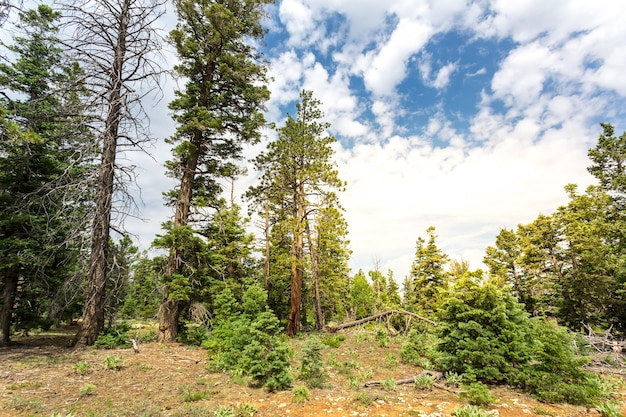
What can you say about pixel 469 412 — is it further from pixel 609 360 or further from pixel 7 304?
pixel 7 304

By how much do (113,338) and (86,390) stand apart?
4652 mm

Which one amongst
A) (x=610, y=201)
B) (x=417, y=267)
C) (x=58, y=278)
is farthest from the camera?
(x=417, y=267)

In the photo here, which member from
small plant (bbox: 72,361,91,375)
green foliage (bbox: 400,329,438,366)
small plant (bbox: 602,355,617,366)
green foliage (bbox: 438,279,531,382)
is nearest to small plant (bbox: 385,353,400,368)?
green foliage (bbox: 400,329,438,366)

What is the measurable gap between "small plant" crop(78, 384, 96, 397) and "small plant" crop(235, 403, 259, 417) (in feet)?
10.4

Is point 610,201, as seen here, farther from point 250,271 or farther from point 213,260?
point 213,260

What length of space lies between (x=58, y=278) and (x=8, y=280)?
147 centimetres

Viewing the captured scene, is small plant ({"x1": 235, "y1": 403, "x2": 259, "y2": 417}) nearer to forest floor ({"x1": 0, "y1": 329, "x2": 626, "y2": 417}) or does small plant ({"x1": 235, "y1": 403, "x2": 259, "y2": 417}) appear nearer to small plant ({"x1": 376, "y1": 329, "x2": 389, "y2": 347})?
forest floor ({"x1": 0, "y1": 329, "x2": 626, "y2": 417})

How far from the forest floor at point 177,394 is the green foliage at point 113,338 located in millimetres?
646

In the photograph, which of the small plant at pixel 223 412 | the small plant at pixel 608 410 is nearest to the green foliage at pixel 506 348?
the small plant at pixel 608 410

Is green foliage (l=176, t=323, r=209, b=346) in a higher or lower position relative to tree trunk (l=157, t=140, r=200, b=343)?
lower

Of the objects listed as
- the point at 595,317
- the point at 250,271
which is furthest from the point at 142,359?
the point at 595,317

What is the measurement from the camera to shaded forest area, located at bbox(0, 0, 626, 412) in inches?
293

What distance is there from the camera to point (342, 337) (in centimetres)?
1459

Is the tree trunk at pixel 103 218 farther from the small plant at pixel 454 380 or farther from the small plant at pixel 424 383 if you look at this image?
the small plant at pixel 454 380
